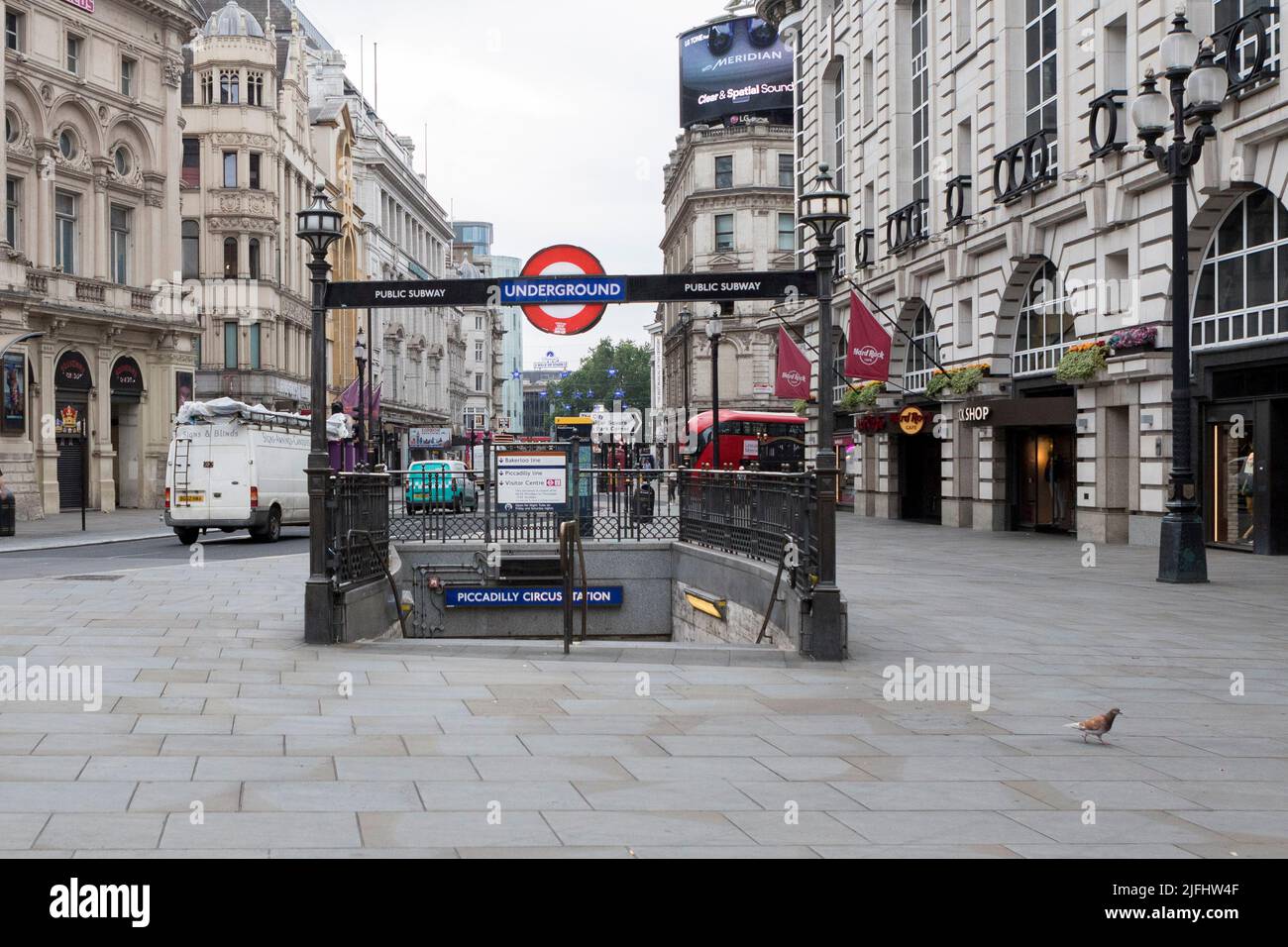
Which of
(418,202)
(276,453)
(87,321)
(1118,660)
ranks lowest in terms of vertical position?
(1118,660)

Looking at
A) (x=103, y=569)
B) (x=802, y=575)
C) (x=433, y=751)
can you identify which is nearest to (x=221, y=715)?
(x=433, y=751)

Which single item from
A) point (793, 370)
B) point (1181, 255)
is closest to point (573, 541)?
point (1181, 255)

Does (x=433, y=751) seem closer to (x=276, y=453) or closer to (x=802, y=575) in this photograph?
(x=802, y=575)

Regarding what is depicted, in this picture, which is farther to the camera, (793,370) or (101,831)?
(793,370)

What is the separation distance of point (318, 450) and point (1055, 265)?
2002 cm

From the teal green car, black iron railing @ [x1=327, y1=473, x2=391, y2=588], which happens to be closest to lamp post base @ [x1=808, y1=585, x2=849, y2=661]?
black iron railing @ [x1=327, y1=473, x2=391, y2=588]

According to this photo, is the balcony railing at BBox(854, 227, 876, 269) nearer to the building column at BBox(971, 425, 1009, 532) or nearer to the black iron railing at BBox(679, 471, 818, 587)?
the building column at BBox(971, 425, 1009, 532)

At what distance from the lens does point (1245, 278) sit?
22.1 meters

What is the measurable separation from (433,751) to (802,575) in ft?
19.0

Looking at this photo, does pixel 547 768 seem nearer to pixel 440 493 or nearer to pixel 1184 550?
pixel 1184 550

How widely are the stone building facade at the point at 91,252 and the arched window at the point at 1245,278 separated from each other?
31.3m

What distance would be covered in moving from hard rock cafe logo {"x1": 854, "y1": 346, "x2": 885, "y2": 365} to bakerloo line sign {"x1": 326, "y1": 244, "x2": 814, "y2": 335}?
761 inches

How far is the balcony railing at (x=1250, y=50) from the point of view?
2012 cm

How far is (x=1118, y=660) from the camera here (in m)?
11.4
